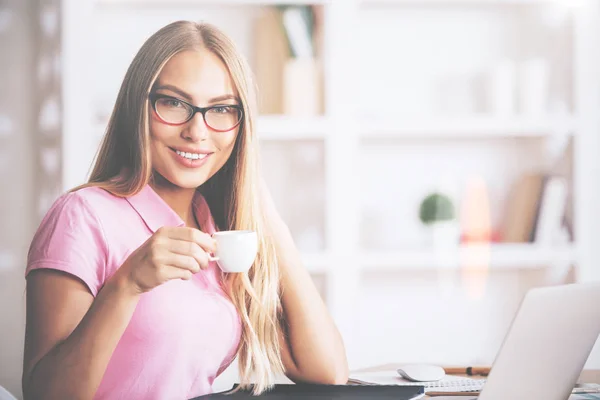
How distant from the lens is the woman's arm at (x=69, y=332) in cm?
112

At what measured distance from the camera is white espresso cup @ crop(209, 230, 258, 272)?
1226 mm

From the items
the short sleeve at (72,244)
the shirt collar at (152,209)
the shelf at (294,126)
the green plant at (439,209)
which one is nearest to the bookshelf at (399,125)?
the shelf at (294,126)

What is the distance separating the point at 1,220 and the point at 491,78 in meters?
2.28

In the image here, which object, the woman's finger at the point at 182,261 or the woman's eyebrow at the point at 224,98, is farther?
the woman's eyebrow at the point at 224,98

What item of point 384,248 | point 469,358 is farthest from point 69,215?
point 469,358

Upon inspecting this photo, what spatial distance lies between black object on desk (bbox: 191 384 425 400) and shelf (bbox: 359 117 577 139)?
190 centimetres

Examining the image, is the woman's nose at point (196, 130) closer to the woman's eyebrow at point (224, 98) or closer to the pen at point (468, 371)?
the woman's eyebrow at point (224, 98)

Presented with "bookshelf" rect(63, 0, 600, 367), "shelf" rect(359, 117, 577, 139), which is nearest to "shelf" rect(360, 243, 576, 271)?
"bookshelf" rect(63, 0, 600, 367)

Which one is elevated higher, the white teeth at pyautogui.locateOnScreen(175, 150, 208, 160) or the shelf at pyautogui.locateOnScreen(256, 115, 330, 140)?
the shelf at pyautogui.locateOnScreen(256, 115, 330, 140)

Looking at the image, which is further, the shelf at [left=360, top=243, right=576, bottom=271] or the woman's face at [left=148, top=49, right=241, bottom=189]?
the shelf at [left=360, top=243, right=576, bottom=271]

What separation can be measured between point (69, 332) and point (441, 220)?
2267 mm

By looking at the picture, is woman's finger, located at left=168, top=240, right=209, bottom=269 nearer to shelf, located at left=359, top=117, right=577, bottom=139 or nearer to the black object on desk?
the black object on desk

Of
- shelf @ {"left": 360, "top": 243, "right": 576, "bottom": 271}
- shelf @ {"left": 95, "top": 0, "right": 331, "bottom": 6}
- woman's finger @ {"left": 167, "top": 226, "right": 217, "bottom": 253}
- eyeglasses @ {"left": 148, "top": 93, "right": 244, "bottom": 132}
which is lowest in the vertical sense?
shelf @ {"left": 360, "top": 243, "right": 576, "bottom": 271}

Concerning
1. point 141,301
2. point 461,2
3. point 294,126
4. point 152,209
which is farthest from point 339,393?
point 461,2
